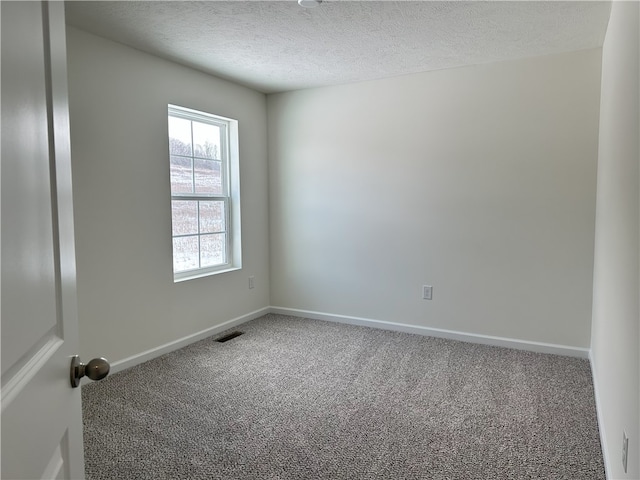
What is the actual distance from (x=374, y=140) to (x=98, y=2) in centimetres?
243

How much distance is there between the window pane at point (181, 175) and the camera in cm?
366

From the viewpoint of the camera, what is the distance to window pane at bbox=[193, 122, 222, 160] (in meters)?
3.89

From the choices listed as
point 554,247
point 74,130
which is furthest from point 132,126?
point 554,247

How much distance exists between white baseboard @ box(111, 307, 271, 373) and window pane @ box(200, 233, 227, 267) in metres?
0.60

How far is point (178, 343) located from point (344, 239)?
1811 mm

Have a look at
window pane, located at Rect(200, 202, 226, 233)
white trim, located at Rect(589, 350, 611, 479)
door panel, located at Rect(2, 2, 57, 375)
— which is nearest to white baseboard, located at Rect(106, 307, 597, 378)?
white trim, located at Rect(589, 350, 611, 479)

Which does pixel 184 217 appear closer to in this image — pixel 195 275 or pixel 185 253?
pixel 185 253

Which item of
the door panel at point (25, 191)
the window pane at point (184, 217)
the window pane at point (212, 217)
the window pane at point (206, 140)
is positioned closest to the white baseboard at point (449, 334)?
the window pane at point (212, 217)

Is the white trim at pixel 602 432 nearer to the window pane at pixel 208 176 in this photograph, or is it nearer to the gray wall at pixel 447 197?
the gray wall at pixel 447 197

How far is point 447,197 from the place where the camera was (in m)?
3.78

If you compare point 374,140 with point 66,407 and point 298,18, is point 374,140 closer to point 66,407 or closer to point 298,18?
point 298,18

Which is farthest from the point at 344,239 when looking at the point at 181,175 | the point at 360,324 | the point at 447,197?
the point at 181,175

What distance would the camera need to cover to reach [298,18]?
8.71 feet

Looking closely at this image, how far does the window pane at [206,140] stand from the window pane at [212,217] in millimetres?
457
